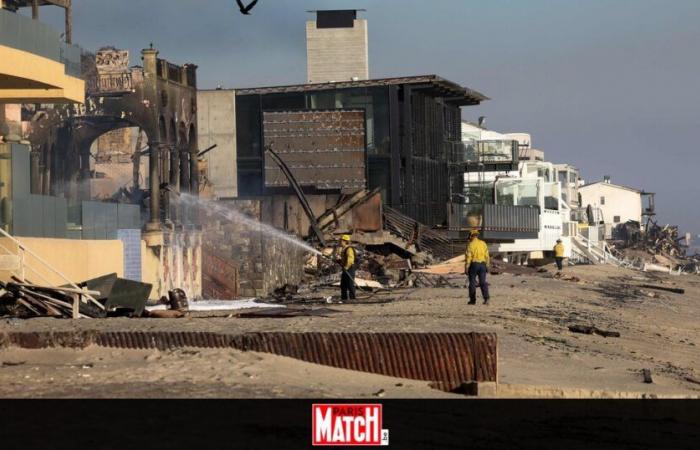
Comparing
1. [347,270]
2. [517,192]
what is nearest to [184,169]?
[347,270]

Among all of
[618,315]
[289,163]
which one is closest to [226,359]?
[618,315]

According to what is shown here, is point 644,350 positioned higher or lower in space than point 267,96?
lower

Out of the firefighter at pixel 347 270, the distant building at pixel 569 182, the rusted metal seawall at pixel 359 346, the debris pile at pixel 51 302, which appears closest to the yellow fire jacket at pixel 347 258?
the firefighter at pixel 347 270

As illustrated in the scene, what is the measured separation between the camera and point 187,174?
Answer: 40.8m

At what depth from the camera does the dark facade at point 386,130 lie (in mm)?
57562

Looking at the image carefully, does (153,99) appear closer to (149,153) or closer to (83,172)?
(149,153)

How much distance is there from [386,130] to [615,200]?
83.9 metres

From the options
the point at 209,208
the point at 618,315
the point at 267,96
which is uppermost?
the point at 267,96

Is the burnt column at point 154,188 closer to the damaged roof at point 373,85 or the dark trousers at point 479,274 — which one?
the dark trousers at point 479,274
